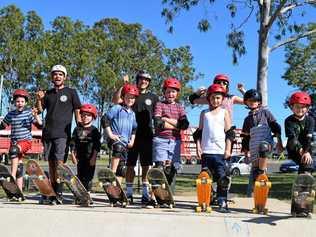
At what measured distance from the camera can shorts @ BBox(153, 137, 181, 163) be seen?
7.16m

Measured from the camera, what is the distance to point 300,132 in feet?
21.2

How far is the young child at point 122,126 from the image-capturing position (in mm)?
7199

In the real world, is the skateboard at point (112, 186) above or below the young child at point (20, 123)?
below

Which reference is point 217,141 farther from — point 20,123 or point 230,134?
point 20,123

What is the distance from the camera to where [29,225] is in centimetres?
641

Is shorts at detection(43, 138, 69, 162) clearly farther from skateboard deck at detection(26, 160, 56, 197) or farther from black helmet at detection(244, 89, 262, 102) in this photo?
black helmet at detection(244, 89, 262, 102)

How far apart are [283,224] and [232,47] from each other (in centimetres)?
822

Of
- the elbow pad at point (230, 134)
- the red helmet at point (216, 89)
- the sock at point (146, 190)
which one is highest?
the red helmet at point (216, 89)

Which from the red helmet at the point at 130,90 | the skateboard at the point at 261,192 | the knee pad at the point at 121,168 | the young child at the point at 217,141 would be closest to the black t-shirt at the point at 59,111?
the red helmet at the point at 130,90

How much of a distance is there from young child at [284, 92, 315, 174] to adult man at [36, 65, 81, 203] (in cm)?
313

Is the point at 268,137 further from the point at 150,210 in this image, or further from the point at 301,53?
the point at 301,53

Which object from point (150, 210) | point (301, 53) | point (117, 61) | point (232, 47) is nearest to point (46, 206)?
point (150, 210)

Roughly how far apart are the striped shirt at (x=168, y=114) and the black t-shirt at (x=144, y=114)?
0.34 m

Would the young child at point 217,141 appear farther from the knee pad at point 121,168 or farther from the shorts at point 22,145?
the shorts at point 22,145
